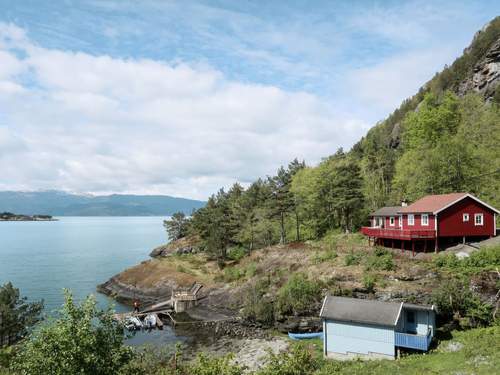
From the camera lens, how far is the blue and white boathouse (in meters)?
29.8

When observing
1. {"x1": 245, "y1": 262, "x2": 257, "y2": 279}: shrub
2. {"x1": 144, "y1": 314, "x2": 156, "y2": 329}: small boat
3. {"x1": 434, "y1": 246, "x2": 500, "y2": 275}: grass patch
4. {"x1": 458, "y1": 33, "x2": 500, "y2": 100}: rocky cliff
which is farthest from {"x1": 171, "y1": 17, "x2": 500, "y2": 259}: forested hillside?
{"x1": 144, "y1": 314, "x2": 156, "y2": 329}: small boat

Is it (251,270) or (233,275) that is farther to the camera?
(233,275)

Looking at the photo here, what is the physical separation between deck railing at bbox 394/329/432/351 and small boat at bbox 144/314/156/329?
1169 inches

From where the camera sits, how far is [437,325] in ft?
110

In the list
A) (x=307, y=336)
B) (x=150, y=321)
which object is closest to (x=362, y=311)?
(x=307, y=336)

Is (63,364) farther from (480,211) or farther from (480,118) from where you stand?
(480,118)

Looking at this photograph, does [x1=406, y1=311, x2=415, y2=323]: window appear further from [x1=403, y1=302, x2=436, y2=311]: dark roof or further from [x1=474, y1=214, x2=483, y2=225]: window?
[x1=474, y1=214, x2=483, y2=225]: window

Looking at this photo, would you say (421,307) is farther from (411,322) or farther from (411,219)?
(411,219)

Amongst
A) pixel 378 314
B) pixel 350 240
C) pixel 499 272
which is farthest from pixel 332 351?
pixel 350 240

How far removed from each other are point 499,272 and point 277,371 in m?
26.9

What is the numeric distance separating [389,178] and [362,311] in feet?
190

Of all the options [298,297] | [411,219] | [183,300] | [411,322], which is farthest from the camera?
[183,300]

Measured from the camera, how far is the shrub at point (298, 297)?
4131 cm

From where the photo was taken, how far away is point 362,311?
103ft
